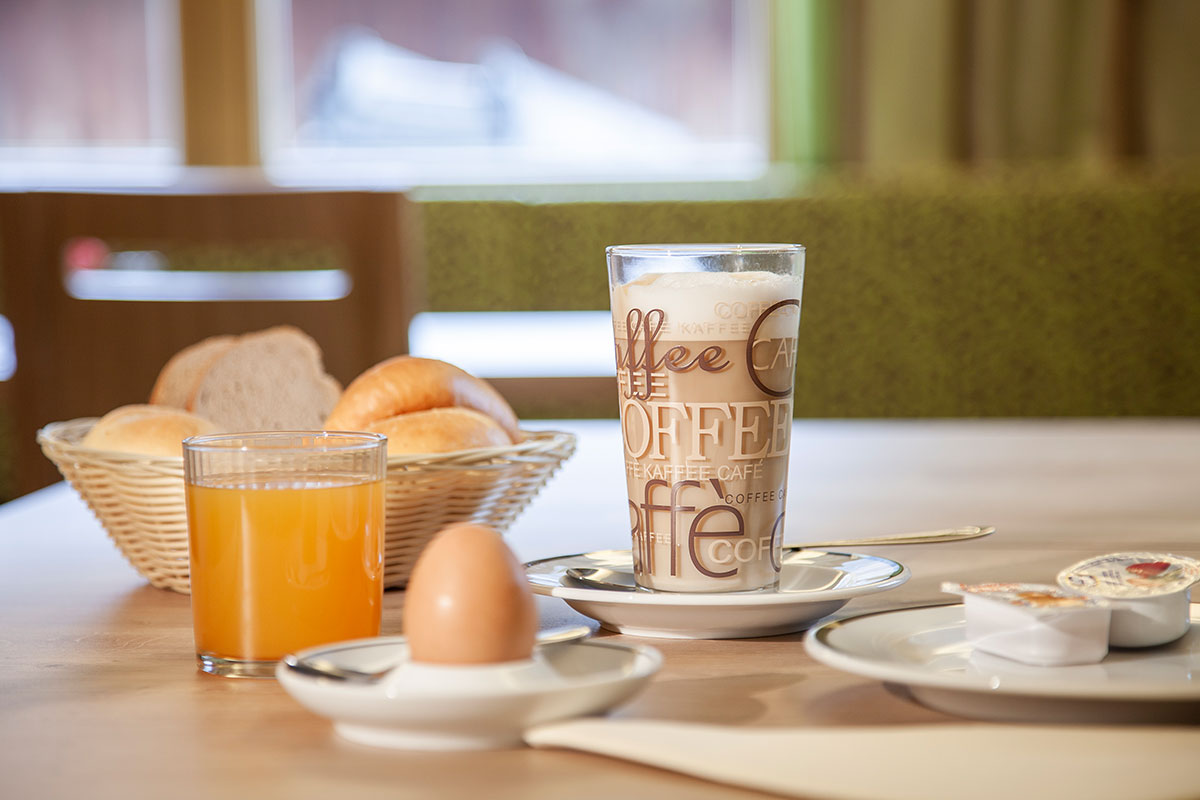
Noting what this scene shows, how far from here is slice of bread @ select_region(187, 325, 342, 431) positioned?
942 mm

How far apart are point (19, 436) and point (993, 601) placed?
158 centimetres

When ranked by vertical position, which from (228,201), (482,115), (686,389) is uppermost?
(482,115)

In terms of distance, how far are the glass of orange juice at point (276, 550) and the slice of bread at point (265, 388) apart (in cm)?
31

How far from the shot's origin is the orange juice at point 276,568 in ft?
1.97

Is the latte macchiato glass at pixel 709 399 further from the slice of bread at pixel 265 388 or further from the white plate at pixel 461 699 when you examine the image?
the slice of bread at pixel 265 388

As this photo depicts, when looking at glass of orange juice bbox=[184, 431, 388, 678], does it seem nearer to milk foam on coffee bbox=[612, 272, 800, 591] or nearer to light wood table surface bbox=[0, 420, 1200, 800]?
light wood table surface bbox=[0, 420, 1200, 800]

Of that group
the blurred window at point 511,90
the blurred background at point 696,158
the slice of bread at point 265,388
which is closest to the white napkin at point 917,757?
the slice of bread at point 265,388

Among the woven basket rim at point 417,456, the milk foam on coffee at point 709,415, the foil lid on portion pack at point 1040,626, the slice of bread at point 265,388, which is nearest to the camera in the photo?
the foil lid on portion pack at point 1040,626

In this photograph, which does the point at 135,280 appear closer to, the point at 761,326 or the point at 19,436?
the point at 19,436

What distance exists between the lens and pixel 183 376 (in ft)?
3.26

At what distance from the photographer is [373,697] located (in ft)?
1.51

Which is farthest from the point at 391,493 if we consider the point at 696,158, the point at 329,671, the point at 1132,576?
the point at 696,158

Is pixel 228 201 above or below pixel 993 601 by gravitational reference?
above

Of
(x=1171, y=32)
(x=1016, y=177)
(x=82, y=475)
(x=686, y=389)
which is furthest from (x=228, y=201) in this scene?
(x=1171, y=32)
